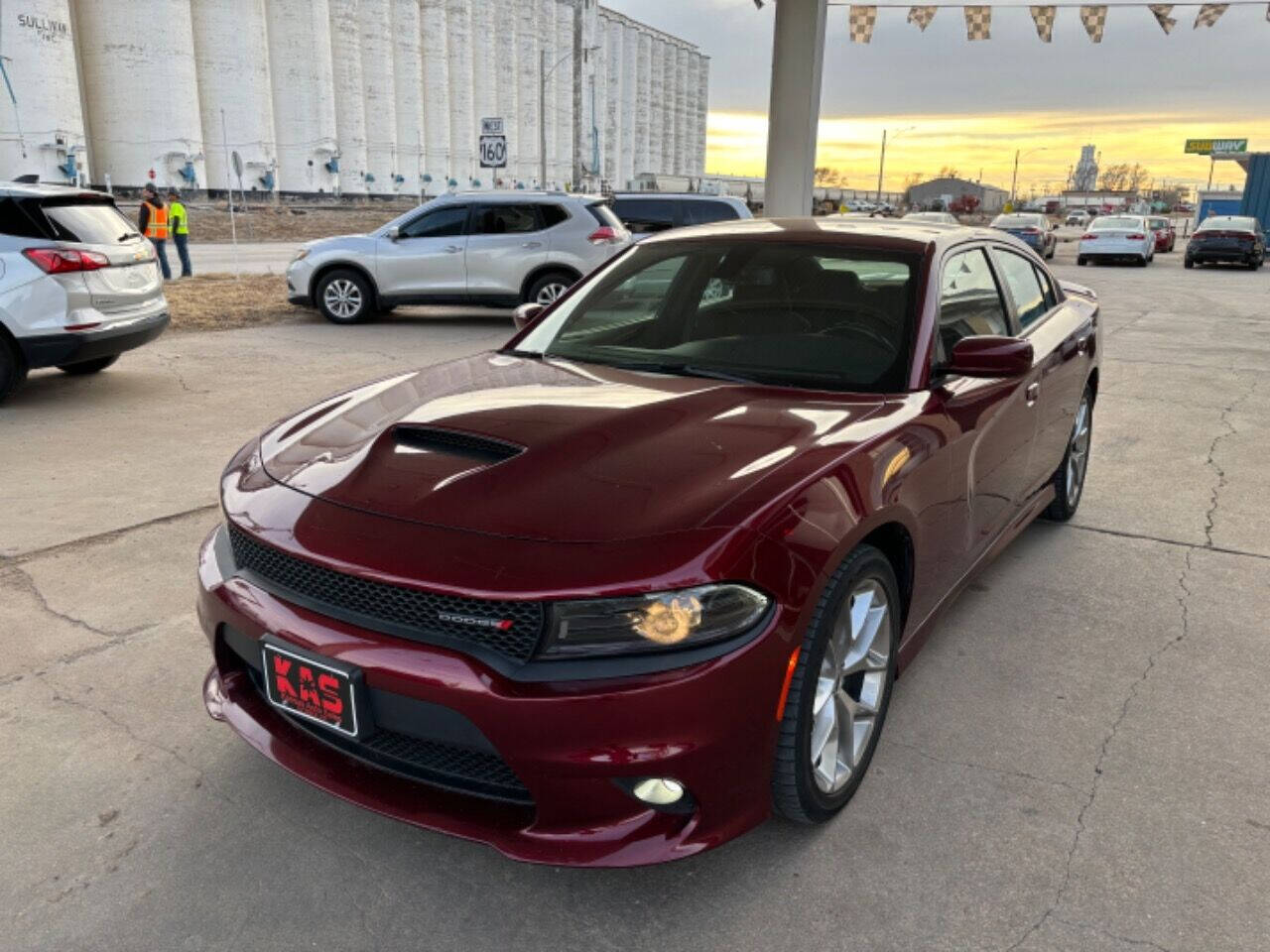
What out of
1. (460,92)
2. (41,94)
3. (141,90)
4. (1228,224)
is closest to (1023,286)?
(1228,224)

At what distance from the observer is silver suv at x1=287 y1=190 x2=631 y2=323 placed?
1236 cm

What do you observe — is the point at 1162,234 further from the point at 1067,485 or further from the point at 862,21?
the point at 1067,485

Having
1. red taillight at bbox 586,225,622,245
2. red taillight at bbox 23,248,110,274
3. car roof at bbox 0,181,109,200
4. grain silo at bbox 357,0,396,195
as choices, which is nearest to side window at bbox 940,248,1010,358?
car roof at bbox 0,181,109,200

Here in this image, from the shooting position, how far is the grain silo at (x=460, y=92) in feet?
216

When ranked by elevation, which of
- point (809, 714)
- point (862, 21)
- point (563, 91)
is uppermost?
point (563, 91)

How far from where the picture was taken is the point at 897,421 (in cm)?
282

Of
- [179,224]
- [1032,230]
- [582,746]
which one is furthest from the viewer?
[1032,230]

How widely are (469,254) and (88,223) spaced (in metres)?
5.35

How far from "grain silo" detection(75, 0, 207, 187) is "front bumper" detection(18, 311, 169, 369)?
4443 centimetres

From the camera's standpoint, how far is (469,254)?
40.8ft

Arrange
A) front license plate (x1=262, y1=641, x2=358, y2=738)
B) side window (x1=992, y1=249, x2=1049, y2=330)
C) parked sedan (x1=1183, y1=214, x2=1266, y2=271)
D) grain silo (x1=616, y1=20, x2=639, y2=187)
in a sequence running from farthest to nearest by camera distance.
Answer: grain silo (x1=616, y1=20, x2=639, y2=187), parked sedan (x1=1183, y1=214, x2=1266, y2=271), side window (x1=992, y1=249, x2=1049, y2=330), front license plate (x1=262, y1=641, x2=358, y2=738)

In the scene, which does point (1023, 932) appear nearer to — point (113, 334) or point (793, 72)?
point (113, 334)

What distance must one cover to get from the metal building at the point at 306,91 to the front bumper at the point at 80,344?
2113cm

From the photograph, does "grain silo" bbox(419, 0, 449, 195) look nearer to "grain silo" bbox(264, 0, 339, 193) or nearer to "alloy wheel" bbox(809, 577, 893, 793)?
"grain silo" bbox(264, 0, 339, 193)
